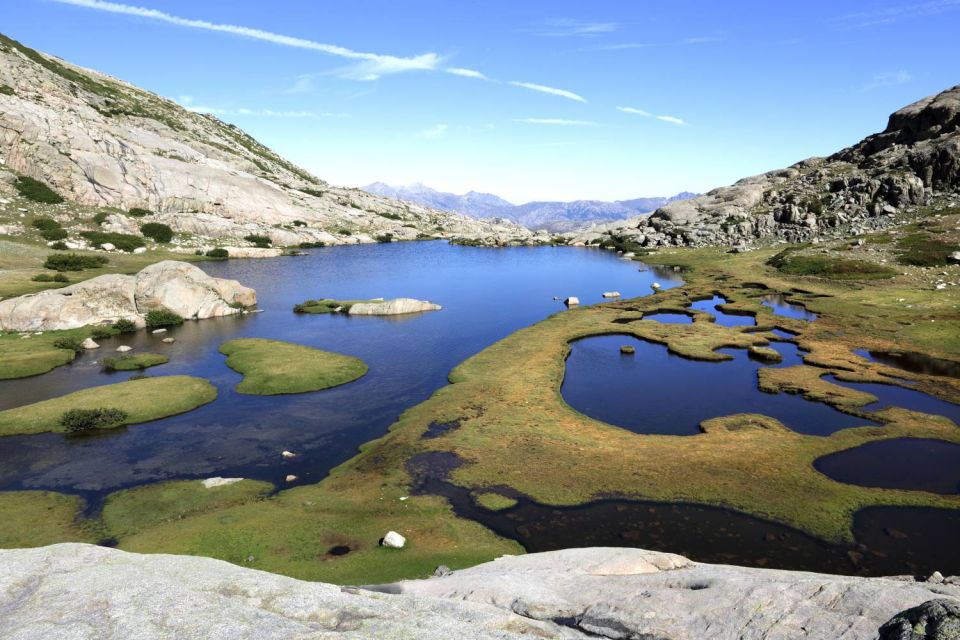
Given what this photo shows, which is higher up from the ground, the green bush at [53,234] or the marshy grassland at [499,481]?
the green bush at [53,234]

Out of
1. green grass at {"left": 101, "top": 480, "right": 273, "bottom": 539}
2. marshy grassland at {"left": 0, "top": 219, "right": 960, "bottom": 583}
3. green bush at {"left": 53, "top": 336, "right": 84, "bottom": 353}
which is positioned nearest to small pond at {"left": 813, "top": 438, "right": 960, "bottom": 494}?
marshy grassland at {"left": 0, "top": 219, "right": 960, "bottom": 583}

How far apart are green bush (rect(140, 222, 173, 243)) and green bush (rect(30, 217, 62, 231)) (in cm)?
2015

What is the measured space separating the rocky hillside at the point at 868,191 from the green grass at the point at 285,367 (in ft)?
478

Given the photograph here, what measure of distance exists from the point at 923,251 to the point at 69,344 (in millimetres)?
149264

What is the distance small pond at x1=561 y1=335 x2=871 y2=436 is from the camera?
4566 cm

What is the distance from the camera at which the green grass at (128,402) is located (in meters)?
45.1

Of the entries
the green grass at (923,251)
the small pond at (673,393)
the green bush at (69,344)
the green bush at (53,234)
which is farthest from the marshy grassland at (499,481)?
the green bush at (53,234)

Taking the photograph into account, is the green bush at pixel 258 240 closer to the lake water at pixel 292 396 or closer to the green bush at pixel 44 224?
the lake water at pixel 292 396

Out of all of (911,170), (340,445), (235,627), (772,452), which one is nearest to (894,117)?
(911,170)

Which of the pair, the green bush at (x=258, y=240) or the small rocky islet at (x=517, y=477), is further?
the green bush at (x=258, y=240)

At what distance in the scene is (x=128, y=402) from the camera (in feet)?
163

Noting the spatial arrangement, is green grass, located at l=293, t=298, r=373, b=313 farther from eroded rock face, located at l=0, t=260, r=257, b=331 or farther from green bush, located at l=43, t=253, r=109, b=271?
green bush, located at l=43, t=253, r=109, b=271

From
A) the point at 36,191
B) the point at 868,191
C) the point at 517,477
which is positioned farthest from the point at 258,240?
the point at 868,191

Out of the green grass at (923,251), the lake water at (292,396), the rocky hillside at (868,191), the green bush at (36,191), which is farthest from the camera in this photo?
the rocky hillside at (868,191)
